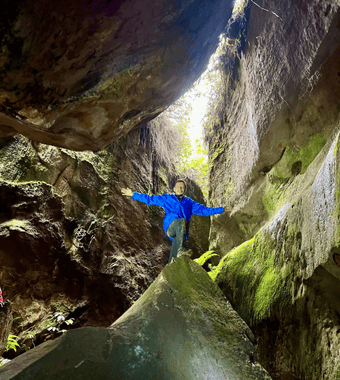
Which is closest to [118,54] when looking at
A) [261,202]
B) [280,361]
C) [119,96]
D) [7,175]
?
[119,96]

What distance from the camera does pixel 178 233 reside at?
222 inches

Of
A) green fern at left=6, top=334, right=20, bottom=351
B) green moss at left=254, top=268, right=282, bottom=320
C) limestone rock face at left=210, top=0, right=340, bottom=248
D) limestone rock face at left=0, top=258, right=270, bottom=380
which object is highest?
limestone rock face at left=210, top=0, right=340, bottom=248

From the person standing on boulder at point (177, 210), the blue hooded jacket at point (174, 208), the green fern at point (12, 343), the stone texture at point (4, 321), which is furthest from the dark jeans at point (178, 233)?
the green fern at point (12, 343)

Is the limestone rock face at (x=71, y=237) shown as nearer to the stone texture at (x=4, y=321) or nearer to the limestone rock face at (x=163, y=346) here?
the stone texture at (x=4, y=321)

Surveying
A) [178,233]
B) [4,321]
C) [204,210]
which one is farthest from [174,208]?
[4,321]

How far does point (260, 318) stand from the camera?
12.1 feet

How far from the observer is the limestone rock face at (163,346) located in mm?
2258

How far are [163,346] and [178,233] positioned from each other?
2.93 m

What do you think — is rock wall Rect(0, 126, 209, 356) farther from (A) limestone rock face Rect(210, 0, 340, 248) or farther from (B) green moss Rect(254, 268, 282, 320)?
(B) green moss Rect(254, 268, 282, 320)

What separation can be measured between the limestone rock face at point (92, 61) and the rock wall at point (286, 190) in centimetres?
197

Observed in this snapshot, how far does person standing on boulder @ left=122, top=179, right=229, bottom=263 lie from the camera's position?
5.59 metres

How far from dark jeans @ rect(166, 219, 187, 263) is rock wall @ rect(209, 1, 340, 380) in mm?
885

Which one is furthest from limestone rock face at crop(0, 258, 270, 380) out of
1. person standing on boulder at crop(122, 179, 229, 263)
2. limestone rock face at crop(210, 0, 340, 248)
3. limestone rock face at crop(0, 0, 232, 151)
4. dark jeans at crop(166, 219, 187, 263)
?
limestone rock face at crop(0, 0, 232, 151)

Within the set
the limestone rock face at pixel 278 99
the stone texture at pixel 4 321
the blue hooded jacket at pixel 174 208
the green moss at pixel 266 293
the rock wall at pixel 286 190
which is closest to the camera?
the rock wall at pixel 286 190
